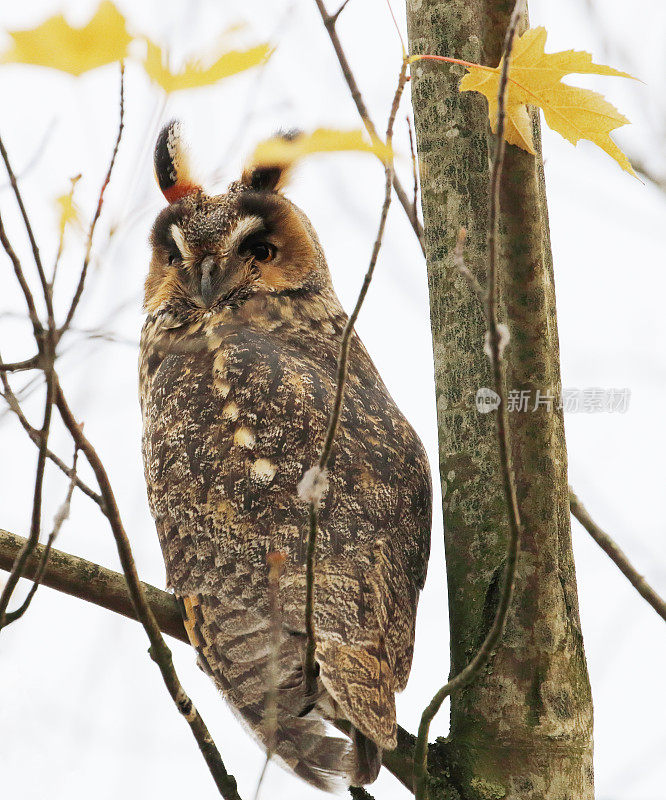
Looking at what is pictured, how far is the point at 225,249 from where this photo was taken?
3.38 metres

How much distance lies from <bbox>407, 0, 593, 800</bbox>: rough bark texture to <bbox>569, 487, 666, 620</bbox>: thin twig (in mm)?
283

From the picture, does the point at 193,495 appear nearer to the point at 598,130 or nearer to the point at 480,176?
the point at 480,176

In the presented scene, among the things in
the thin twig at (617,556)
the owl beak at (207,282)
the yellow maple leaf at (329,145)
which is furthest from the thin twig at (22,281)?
the owl beak at (207,282)

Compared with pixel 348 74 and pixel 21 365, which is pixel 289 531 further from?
pixel 348 74

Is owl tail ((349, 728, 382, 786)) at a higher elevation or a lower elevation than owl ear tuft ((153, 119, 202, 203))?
lower

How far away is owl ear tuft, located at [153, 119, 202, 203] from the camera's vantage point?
12.3ft

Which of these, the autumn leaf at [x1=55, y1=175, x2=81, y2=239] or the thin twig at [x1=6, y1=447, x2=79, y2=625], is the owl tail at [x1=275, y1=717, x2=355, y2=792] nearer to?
the thin twig at [x1=6, y1=447, x2=79, y2=625]

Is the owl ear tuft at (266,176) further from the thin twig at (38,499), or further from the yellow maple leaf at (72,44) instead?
the yellow maple leaf at (72,44)

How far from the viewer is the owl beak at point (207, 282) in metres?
3.31

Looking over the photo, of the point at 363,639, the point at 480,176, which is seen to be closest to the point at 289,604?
the point at 363,639

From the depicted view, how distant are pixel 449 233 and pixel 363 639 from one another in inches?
43.1

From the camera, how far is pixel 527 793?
2113 mm

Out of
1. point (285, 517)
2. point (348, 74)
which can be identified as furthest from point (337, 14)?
point (285, 517)

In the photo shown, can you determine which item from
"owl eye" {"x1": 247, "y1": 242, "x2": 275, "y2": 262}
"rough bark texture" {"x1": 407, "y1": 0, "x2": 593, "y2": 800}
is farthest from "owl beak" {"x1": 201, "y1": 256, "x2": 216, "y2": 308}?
"rough bark texture" {"x1": 407, "y1": 0, "x2": 593, "y2": 800}
